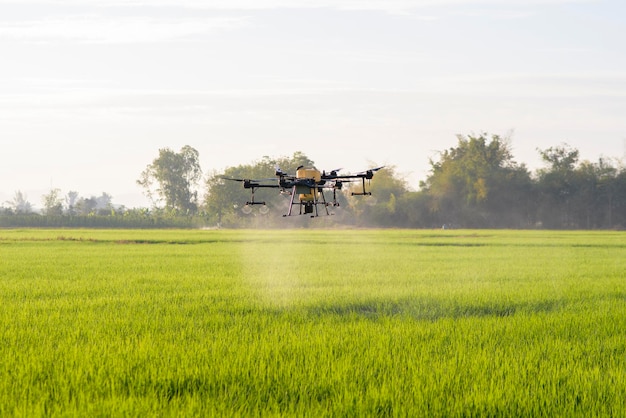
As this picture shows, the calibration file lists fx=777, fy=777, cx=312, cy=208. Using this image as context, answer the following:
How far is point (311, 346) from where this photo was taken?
895 cm

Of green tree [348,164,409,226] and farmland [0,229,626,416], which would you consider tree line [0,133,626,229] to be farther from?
farmland [0,229,626,416]

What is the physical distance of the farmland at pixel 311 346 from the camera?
6.64 meters

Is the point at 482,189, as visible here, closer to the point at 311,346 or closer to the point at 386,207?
the point at 386,207

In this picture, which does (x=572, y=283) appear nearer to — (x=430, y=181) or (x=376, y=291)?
(x=376, y=291)

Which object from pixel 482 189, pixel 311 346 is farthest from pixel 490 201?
pixel 311 346

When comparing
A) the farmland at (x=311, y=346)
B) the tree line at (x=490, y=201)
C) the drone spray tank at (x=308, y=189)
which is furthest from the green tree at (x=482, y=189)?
the drone spray tank at (x=308, y=189)

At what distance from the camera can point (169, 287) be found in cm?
1639

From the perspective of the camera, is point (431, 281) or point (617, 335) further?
point (431, 281)

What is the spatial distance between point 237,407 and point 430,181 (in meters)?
76.0

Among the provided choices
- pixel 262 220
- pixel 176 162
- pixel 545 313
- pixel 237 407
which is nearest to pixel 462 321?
pixel 545 313

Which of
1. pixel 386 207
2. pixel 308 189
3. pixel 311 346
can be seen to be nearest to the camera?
pixel 308 189

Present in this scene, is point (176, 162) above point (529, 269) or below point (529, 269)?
above

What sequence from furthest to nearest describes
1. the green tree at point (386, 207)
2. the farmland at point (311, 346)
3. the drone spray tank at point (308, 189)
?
the green tree at point (386, 207) < the farmland at point (311, 346) < the drone spray tank at point (308, 189)

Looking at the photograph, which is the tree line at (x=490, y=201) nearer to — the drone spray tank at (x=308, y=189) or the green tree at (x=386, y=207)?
the green tree at (x=386, y=207)
